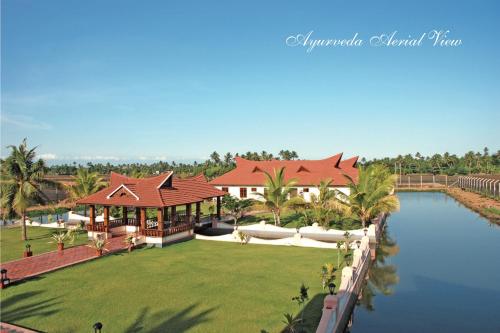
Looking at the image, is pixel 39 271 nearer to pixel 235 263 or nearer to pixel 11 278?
pixel 11 278

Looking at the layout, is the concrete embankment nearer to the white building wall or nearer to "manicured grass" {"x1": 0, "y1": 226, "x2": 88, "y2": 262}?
"manicured grass" {"x1": 0, "y1": 226, "x2": 88, "y2": 262}

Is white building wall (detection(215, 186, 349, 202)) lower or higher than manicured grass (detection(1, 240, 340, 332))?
higher

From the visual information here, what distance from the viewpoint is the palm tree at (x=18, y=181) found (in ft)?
78.2

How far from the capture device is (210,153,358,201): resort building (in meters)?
42.1

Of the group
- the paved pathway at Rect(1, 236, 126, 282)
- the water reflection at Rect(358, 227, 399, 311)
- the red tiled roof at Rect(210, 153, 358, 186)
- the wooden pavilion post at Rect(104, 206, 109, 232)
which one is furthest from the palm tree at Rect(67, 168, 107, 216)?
the water reflection at Rect(358, 227, 399, 311)

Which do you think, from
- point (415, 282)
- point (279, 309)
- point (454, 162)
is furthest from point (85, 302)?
point (454, 162)

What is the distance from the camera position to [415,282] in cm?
1894

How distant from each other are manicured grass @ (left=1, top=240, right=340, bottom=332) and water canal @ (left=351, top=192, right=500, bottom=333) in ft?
8.84

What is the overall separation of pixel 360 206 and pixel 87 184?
869 inches

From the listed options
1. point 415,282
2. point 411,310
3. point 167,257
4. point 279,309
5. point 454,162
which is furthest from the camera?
point 454,162

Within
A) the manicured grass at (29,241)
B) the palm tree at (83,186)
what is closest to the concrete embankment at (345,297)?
the manicured grass at (29,241)

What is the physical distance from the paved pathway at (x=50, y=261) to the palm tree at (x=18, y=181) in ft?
16.7

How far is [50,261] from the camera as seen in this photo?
61.6 ft

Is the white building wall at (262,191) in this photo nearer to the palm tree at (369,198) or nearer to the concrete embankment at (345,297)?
the palm tree at (369,198)
